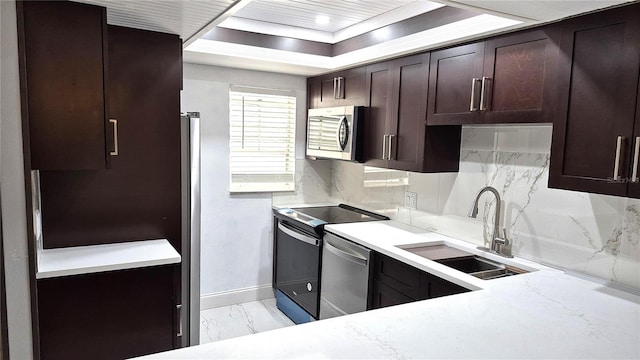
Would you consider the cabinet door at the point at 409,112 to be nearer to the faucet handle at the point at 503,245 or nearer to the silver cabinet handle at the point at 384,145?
the silver cabinet handle at the point at 384,145

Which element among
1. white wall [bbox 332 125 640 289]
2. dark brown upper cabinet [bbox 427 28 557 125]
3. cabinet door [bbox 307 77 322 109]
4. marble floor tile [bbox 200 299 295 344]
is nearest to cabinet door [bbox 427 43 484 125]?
dark brown upper cabinet [bbox 427 28 557 125]

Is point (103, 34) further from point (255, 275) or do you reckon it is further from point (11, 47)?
point (255, 275)

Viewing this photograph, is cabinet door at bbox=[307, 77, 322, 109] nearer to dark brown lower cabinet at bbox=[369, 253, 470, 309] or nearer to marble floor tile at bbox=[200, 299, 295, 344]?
dark brown lower cabinet at bbox=[369, 253, 470, 309]

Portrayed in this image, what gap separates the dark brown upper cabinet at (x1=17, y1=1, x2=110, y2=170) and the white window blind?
1.81 meters

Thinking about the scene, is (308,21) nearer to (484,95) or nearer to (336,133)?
(336,133)

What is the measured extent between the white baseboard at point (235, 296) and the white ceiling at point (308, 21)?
2.07 metres

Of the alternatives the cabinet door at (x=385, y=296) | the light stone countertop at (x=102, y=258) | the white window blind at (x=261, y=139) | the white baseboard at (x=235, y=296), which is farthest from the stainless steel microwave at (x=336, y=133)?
the light stone countertop at (x=102, y=258)

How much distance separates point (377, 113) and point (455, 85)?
30.8 inches

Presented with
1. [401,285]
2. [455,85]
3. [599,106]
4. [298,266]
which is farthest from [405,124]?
[298,266]

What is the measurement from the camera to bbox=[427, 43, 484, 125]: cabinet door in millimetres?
2338

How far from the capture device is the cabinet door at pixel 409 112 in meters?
2.72

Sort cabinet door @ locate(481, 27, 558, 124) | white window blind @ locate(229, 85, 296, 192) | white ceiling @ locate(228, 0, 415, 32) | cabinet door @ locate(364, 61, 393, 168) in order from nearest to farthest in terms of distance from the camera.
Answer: cabinet door @ locate(481, 27, 558, 124) < white ceiling @ locate(228, 0, 415, 32) < cabinet door @ locate(364, 61, 393, 168) < white window blind @ locate(229, 85, 296, 192)

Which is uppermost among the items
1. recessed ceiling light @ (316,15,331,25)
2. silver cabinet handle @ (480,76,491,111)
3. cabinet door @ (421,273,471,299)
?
recessed ceiling light @ (316,15,331,25)

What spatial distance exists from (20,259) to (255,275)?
3071 mm
